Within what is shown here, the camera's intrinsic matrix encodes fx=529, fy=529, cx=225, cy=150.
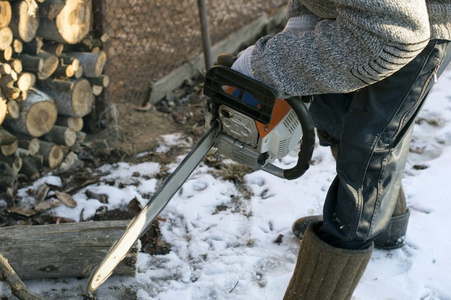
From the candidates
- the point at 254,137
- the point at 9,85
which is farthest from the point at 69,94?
the point at 254,137

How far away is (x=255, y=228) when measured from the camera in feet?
9.06

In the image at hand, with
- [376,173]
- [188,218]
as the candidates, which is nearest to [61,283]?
[188,218]

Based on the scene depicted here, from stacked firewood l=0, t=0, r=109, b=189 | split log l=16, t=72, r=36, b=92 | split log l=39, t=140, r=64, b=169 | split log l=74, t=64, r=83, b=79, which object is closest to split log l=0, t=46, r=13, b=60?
stacked firewood l=0, t=0, r=109, b=189

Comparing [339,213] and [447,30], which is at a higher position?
[447,30]

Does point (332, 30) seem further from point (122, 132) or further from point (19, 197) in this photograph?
point (122, 132)

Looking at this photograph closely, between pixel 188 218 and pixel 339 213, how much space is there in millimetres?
1166

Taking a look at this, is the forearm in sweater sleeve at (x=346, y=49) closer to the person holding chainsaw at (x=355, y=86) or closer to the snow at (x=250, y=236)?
the person holding chainsaw at (x=355, y=86)

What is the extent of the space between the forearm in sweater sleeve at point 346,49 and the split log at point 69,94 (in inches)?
73.0

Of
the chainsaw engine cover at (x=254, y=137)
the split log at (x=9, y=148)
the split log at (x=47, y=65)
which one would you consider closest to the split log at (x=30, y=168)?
the split log at (x=9, y=148)

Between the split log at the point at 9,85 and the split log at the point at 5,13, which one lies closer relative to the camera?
the split log at the point at 5,13

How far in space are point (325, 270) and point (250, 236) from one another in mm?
856

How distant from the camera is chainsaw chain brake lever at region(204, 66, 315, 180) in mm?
1741

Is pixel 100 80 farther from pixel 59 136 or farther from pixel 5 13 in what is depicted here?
pixel 5 13

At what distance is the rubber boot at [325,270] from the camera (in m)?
1.85
